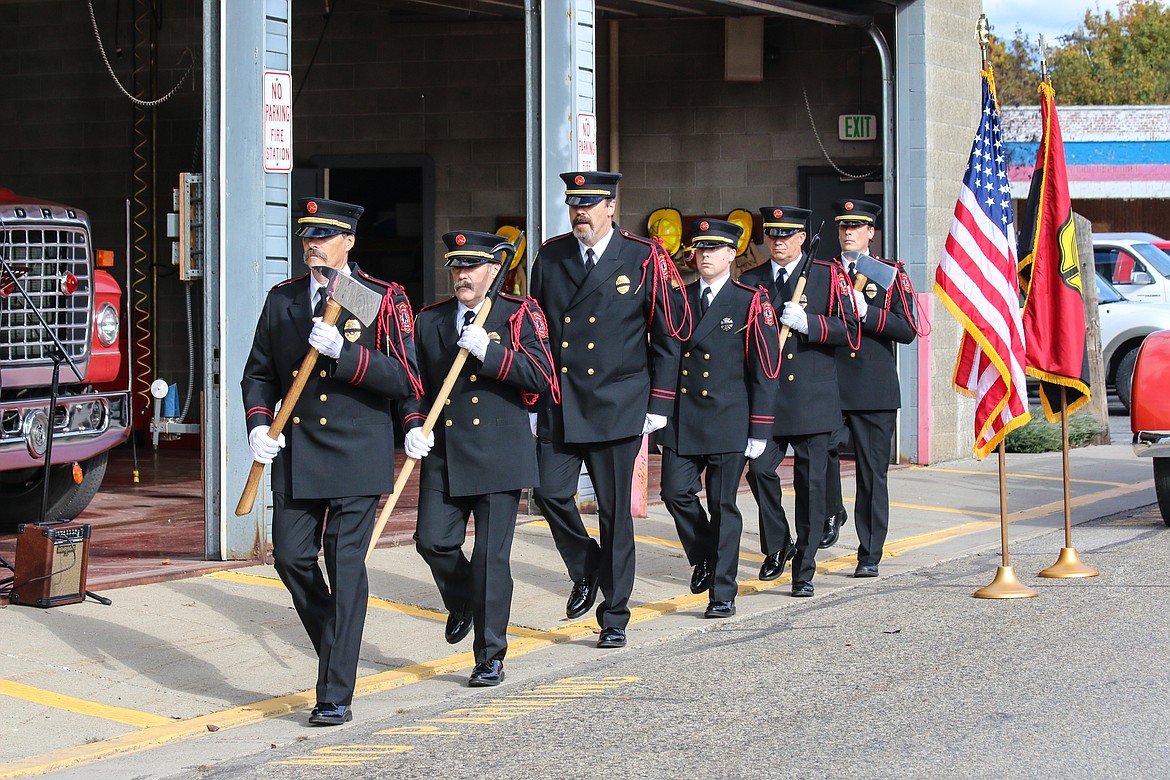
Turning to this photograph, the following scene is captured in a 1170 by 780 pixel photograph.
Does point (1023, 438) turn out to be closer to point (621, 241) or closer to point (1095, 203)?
point (621, 241)

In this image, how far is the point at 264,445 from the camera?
638 cm

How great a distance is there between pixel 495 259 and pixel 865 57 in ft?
34.3

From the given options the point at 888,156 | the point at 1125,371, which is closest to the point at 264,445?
the point at 888,156

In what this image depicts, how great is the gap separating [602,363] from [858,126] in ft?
30.7

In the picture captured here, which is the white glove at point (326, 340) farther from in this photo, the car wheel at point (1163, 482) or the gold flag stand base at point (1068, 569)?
the car wheel at point (1163, 482)

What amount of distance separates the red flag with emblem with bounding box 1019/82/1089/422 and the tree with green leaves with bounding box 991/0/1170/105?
41.1 metres

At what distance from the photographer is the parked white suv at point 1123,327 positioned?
2148cm

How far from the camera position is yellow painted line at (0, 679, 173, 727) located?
6.63 m

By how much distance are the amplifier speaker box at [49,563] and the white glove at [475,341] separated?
8.58 ft

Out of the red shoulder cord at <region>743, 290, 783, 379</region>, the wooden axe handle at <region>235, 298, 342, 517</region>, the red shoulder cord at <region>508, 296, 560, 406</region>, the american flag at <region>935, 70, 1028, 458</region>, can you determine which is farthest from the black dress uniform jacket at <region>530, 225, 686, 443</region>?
the american flag at <region>935, 70, 1028, 458</region>

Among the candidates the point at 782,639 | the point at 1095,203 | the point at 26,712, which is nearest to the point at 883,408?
the point at 782,639

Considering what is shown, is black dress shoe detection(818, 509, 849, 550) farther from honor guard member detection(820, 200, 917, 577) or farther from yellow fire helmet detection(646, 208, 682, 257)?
yellow fire helmet detection(646, 208, 682, 257)

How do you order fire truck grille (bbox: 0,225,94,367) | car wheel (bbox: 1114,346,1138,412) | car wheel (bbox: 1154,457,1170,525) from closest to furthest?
1. fire truck grille (bbox: 0,225,94,367)
2. car wheel (bbox: 1154,457,1170,525)
3. car wheel (bbox: 1114,346,1138,412)

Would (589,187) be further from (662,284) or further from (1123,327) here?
(1123,327)
